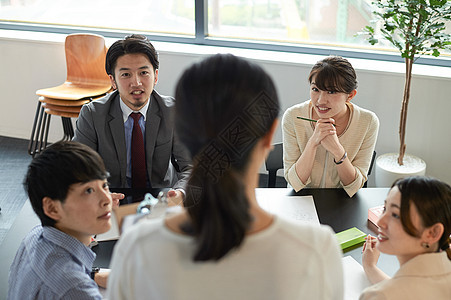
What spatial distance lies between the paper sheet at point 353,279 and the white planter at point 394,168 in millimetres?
1700

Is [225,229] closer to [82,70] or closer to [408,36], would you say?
[408,36]

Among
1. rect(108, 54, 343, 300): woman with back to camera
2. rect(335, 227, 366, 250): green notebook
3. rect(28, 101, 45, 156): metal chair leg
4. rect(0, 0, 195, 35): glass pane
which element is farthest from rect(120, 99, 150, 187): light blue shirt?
rect(0, 0, 195, 35): glass pane

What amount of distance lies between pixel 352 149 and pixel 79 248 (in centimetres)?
139

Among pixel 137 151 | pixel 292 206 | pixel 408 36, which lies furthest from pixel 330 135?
pixel 408 36

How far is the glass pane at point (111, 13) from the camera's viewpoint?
4230mm

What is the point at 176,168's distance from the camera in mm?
2615

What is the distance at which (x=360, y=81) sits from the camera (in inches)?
140

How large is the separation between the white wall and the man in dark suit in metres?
0.68

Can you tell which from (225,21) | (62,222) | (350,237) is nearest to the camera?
(62,222)

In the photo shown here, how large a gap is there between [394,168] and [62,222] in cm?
242

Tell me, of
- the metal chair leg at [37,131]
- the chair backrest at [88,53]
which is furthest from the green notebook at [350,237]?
the metal chair leg at [37,131]

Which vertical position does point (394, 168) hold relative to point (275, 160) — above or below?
below

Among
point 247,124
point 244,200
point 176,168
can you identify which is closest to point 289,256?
point 244,200

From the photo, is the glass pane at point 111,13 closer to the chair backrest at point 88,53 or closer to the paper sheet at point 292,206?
the chair backrest at point 88,53
